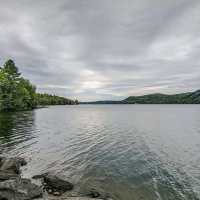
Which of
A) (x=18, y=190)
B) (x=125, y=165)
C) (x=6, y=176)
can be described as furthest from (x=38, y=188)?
(x=125, y=165)

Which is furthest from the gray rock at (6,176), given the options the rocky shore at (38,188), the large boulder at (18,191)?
the large boulder at (18,191)

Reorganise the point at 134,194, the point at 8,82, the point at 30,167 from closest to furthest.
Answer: the point at 134,194 → the point at 30,167 → the point at 8,82

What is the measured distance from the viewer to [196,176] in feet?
61.2

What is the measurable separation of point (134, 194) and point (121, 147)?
51.1 ft

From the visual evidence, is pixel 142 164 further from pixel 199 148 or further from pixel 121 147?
pixel 199 148

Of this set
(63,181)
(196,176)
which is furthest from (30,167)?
(196,176)

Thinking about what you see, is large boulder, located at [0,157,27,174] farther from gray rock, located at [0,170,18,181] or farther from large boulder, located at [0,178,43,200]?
large boulder, located at [0,178,43,200]

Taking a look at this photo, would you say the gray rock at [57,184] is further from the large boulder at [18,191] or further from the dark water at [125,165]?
the large boulder at [18,191]

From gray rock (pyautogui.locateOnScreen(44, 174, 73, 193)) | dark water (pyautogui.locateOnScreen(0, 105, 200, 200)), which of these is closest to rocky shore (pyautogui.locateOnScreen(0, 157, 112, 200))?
gray rock (pyautogui.locateOnScreen(44, 174, 73, 193))

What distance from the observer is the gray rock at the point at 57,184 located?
15.5 m

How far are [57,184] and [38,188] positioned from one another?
2.09 metres

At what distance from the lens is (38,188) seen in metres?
14.1

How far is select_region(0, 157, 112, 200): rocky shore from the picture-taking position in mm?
12945

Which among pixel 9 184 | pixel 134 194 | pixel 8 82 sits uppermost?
pixel 8 82
